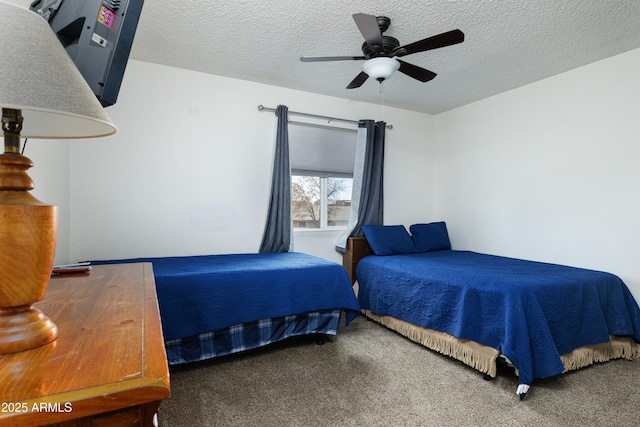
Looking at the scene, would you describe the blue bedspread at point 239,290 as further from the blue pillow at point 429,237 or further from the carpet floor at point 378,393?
the blue pillow at point 429,237

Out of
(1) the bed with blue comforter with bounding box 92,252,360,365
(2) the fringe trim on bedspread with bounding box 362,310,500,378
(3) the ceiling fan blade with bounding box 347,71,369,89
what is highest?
(3) the ceiling fan blade with bounding box 347,71,369,89

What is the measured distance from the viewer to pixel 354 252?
3.76 metres

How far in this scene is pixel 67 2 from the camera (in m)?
1.12

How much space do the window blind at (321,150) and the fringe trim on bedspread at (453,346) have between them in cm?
178

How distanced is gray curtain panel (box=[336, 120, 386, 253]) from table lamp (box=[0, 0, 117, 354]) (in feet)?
10.9

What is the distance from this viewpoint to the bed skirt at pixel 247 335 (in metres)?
2.24

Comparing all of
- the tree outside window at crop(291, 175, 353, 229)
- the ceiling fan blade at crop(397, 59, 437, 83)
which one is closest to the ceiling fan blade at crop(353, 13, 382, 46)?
the ceiling fan blade at crop(397, 59, 437, 83)

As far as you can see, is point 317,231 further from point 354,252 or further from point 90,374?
point 90,374

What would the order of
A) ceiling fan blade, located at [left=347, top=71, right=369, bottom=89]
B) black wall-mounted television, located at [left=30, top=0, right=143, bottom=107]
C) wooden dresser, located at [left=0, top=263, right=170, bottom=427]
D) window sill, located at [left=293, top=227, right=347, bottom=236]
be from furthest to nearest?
window sill, located at [left=293, top=227, right=347, bottom=236] → ceiling fan blade, located at [left=347, top=71, right=369, bottom=89] → black wall-mounted television, located at [left=30, top=0, right=143, bottom=107] → wooden dresser, located at [left=0, top=263, right=170, bottom=427]

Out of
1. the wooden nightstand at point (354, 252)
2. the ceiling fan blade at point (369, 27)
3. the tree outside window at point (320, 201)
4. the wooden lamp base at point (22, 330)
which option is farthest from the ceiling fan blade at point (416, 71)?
the wooden lamp base at point (22, 330)

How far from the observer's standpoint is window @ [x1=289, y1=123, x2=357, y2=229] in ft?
12.2

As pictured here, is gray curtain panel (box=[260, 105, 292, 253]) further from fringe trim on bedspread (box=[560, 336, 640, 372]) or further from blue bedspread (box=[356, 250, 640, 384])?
fringe trim on bedspread (box=[560, 336, 640, 372])

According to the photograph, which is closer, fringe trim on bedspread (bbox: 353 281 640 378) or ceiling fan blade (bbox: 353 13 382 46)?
ceiling fan blade (bbox: 353 13 382 46)

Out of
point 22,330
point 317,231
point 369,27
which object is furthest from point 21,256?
point 317,231
